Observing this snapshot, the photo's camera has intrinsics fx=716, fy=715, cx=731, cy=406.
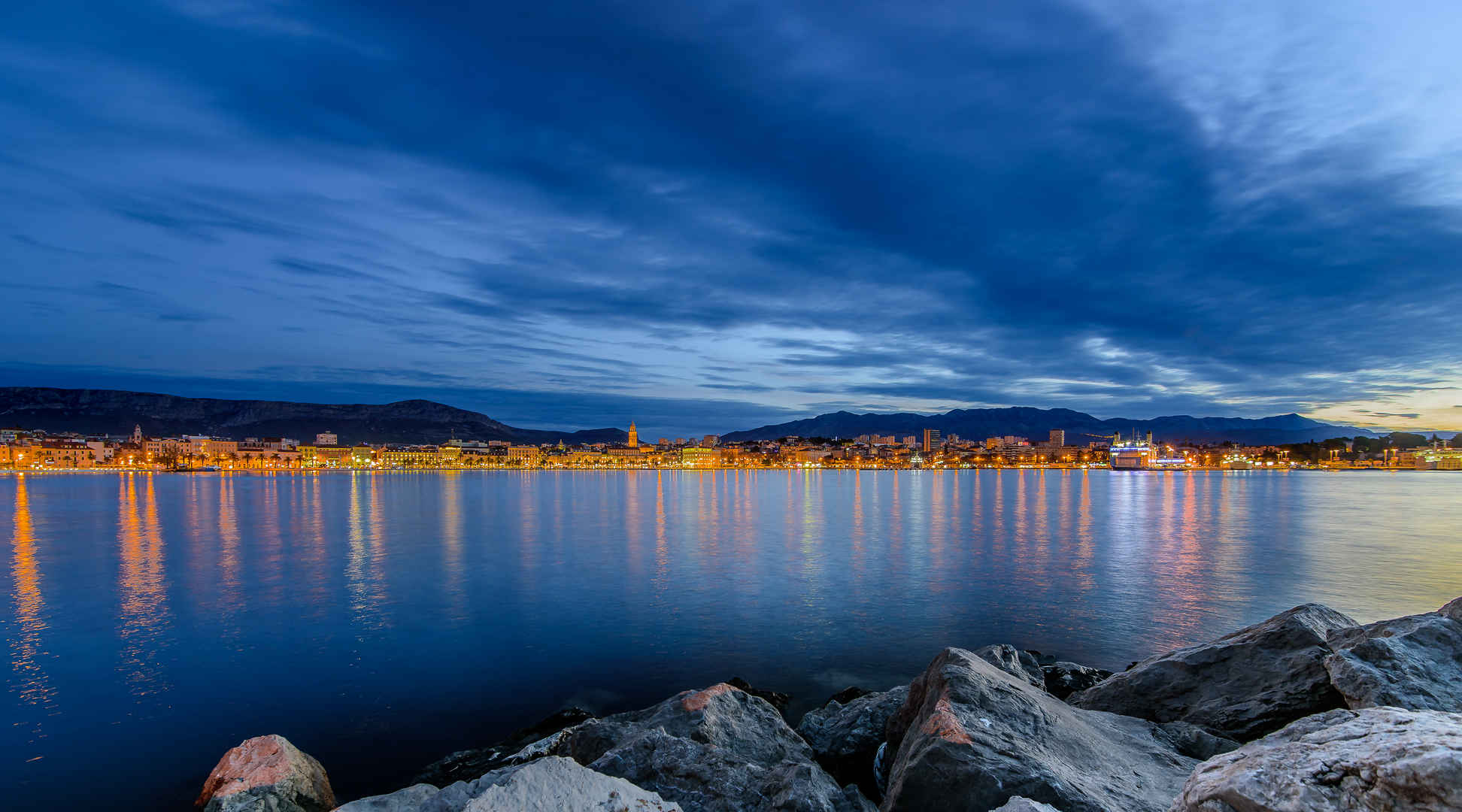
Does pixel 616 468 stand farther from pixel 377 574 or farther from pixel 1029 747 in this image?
pixel 1029 747

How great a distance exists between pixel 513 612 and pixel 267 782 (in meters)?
7.62

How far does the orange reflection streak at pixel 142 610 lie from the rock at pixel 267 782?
4292 mm

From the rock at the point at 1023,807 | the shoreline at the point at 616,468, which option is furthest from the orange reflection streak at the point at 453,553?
the shoreline at the point at 616,468

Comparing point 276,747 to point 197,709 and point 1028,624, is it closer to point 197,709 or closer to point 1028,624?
point 197,709

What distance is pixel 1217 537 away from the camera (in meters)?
24.2

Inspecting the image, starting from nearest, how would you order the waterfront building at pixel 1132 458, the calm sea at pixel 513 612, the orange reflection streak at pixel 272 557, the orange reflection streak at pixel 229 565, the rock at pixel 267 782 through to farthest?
the rock at pixel 267 782 < the calm sea at pixel 513 612 < the orange reflection streak at pixel 229 565 < the orange reflection streak at pixel 272 557 < the waterfront building at pixel 1132 458

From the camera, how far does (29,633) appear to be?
1109cm

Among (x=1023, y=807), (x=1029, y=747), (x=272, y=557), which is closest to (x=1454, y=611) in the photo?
(x=1029, y=747)

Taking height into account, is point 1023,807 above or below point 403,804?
above

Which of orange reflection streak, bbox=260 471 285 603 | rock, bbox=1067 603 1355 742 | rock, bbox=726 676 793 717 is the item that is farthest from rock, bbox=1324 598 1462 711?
orange reflection streak, bbox=260 471 285 603

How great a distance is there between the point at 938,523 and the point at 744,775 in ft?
85.7

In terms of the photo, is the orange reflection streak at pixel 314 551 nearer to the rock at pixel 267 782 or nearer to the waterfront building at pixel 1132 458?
the rock at pixel 267 782

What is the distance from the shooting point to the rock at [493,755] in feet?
20.3

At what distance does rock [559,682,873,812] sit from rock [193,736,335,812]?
1.89 m
